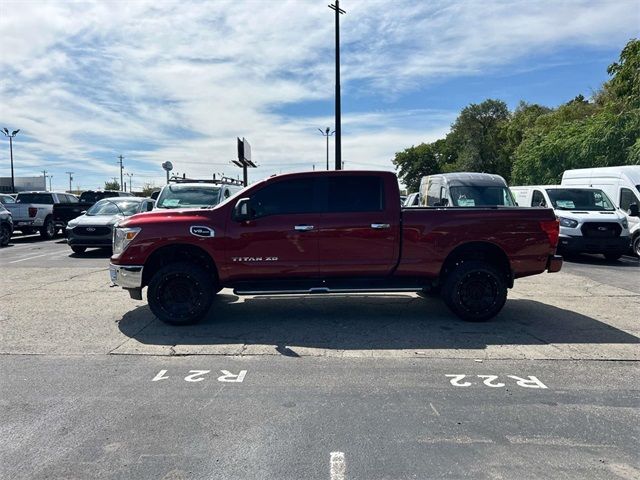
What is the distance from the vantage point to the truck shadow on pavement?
5875 mm

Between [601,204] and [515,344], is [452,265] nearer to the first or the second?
[515,344]

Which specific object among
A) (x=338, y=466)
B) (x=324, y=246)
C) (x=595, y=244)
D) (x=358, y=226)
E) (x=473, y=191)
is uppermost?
(x=473, y=191)

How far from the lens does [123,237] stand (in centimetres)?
656

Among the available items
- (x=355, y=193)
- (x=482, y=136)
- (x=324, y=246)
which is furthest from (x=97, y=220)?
(x=482, y=136)

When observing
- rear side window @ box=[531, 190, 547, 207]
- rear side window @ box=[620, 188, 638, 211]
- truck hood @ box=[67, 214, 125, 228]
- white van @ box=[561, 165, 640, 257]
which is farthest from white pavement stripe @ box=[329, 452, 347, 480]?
rear side window @ box=[620, 188, 638, 211]

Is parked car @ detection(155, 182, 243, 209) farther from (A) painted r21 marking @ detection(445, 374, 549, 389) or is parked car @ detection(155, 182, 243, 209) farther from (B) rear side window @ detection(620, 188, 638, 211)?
(B) rear side window @ detection(620, 188, 638, 211)

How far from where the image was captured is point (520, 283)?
9.76 m

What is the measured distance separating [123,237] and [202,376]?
268cm

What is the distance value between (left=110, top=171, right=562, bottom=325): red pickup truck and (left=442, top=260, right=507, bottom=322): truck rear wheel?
0.01 m

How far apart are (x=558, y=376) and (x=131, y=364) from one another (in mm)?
4330

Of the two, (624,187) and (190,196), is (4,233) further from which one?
(624,187)

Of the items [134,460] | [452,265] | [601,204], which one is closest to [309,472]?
[134,460]

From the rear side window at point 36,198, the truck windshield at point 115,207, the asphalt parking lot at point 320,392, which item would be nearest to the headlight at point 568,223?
the asphalt parking lot at point 320,392

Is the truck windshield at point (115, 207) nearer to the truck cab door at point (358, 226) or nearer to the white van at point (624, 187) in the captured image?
the truck cab door at point (358, 226)
